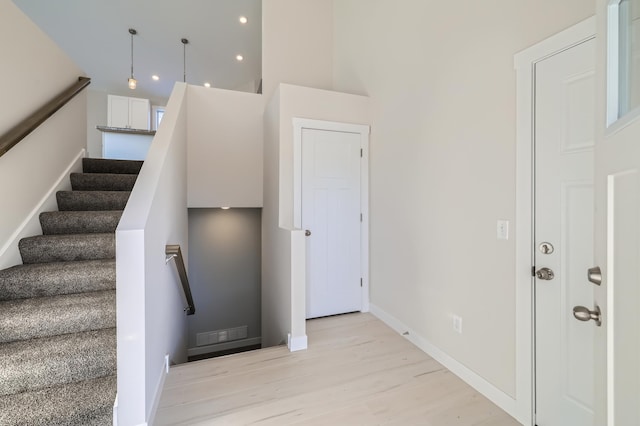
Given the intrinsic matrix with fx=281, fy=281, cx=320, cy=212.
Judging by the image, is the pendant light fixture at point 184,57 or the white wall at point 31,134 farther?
the pendant light fixture at point 184,57

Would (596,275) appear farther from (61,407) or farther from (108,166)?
(108,166)

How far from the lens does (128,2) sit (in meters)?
4.49

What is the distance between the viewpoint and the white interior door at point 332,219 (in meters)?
3.07

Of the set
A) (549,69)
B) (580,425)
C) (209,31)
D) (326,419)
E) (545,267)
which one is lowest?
(326,419)

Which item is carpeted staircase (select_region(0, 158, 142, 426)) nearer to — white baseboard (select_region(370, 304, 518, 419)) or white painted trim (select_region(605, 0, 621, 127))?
white baseboard (select_region(370, 304, 518, 419))

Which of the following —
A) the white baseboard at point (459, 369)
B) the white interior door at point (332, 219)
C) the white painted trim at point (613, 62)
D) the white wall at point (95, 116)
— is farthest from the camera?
the white wall at point (95, 116)

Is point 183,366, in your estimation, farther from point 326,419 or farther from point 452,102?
point 452,102

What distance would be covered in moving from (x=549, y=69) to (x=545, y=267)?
107 centimetres

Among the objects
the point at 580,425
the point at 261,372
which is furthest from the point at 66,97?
the point at 580,425

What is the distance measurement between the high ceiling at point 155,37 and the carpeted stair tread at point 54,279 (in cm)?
451

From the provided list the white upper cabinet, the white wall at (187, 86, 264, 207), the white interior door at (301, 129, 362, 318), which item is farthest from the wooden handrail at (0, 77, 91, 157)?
the white upper cabinet

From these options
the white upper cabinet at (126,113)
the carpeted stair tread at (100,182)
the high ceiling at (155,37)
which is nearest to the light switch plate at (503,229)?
the carpeted stair tread at (100,182)

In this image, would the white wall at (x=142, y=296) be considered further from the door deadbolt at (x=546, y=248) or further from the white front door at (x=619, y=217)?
the door deadbolt at (x=546, y=248)

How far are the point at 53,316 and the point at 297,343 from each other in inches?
65.7
